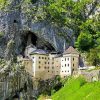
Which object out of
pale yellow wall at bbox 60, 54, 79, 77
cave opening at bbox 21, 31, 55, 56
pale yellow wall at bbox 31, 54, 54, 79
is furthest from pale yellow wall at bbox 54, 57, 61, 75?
cave opening at bbox 21, 31, 55, 56

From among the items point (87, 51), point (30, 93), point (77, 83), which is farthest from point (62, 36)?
point (77, 83)

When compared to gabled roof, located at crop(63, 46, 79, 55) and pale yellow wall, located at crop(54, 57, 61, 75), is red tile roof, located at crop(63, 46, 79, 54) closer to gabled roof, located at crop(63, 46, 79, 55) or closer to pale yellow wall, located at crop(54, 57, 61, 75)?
gabled roof, located at crop(63, 46, 79, 55)

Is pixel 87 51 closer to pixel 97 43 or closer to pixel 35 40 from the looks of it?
pixel 97 43

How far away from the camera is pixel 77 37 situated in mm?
86938

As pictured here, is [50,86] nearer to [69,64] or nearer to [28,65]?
[69,64]

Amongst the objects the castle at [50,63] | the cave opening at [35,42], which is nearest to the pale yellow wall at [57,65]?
the castle at [50,63]

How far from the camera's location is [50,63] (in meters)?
81.6

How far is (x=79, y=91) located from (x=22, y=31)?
90.6ft

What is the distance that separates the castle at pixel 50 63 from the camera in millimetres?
78812

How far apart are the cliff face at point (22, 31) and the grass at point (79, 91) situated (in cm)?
1640

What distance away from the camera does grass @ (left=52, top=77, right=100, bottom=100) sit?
59.0 metres

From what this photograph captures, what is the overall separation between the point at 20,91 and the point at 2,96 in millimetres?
3702

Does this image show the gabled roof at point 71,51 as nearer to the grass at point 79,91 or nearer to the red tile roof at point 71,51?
the red tile roof at point 71,51

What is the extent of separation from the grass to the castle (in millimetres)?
6996
